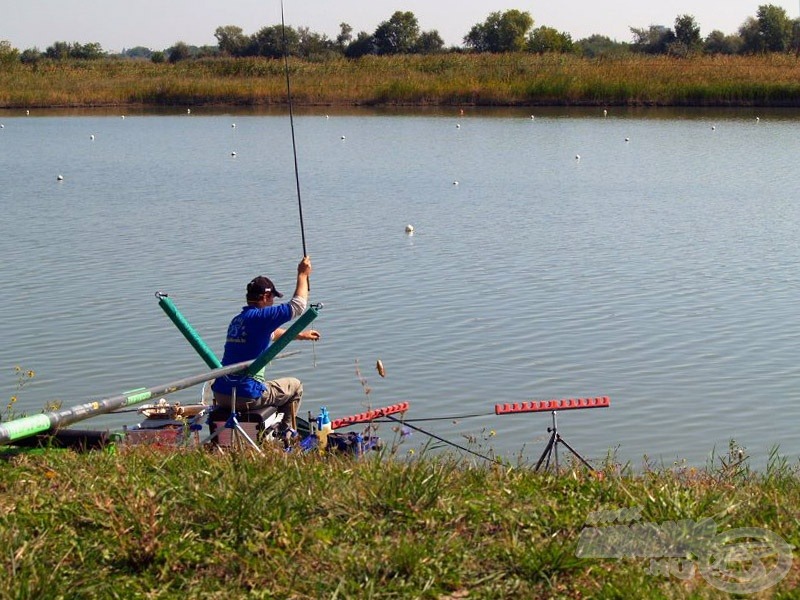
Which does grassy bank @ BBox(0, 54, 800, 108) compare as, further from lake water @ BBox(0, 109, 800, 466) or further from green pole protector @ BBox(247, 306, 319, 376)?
green pole protector @ BBox(247, 306, 319, 376)

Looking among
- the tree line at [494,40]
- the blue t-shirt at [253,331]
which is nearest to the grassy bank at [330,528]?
the blue t-shirt at [253,331]

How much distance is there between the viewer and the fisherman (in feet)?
22.5

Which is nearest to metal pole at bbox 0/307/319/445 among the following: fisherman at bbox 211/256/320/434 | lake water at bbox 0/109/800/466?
fisherman at bbox 211/256/320/434

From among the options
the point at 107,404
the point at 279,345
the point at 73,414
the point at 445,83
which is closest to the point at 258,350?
the point at 279,345

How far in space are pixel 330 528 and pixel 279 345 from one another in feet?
8.35

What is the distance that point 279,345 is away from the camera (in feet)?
22.1

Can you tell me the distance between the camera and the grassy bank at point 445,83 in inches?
1810

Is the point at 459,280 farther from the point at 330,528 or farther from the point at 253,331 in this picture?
the point at 330,528

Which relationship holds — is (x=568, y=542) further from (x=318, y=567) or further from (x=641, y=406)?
(x=641, y=406)

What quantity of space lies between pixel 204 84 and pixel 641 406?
45.6 metres

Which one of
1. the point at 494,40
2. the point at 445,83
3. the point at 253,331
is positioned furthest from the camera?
the point at 494,40

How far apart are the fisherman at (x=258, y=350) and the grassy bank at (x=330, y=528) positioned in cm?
168

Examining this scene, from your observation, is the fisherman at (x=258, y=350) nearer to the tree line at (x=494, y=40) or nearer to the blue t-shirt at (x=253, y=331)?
the blue t-shirt at (x=253, y=331)

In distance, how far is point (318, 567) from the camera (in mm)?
4016
